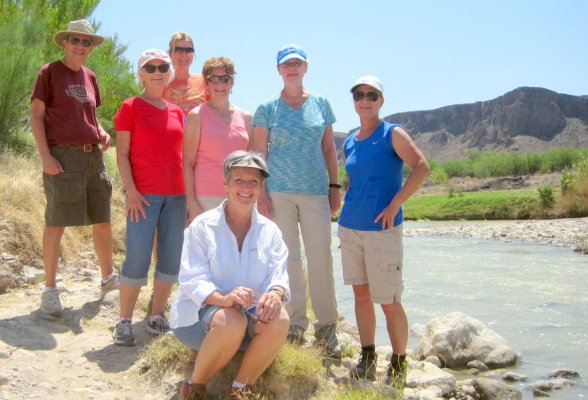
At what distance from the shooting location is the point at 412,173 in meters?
4.25

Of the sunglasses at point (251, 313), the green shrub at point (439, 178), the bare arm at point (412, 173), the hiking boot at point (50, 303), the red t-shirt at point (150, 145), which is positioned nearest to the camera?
the sunglasses at point (251, 313)

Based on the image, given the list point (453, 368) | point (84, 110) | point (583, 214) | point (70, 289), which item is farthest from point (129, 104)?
point (583, 214)

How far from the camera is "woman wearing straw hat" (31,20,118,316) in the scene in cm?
484

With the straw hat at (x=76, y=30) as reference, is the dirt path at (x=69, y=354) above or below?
below

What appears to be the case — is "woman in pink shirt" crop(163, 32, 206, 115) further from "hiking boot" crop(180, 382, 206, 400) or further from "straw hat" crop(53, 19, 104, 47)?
"hiking boot" crop(180, 382, 206, 400)

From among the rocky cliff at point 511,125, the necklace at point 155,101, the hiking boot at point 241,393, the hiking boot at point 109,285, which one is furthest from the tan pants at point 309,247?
the rocky cliff at point 511,125

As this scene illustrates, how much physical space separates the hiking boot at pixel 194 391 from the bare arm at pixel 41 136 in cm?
223

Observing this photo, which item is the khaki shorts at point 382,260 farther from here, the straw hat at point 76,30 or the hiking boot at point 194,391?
the straw hat at point 76,30

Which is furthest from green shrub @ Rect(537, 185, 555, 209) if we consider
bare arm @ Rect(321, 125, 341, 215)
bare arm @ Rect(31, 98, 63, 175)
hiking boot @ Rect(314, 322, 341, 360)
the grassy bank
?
bare arm @ Rect(31, 98, 63, 175)

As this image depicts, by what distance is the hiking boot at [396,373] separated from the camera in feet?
14.4

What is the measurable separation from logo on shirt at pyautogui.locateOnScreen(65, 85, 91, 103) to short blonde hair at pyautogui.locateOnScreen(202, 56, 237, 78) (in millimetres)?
1185

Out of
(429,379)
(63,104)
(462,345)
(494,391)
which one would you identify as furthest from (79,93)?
(462,345)

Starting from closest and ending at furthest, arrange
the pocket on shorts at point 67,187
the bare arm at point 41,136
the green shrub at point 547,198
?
the bare arm at point 41,136, the pocket on shorts at point 67,187, the green shrub at point 547,198

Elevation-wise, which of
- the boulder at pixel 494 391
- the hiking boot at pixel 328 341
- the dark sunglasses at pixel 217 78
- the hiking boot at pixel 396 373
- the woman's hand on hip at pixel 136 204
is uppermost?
A: the dark sunglasses at pixel 217 78
